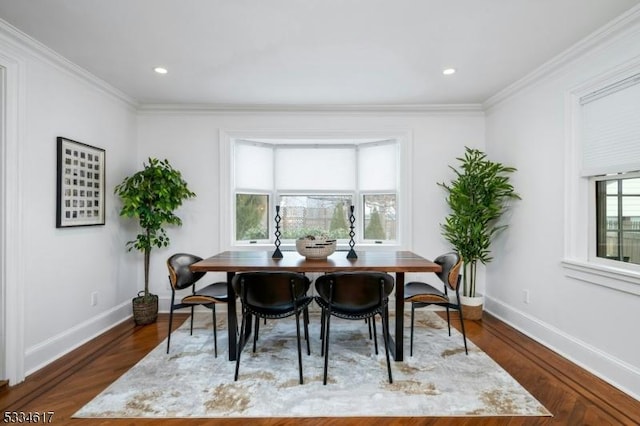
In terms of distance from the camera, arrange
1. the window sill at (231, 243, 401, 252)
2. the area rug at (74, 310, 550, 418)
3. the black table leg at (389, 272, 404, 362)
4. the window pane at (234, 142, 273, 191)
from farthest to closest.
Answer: the window pane at (234, 142, 273, 191)
the window sill at (231, 243, 401, 252)
the black table leg at (389, 272, 404, 362)
the area rug at (74, 310, 550, 418)

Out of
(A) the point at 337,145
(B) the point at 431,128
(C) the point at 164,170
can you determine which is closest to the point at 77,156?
(C) the point at 164,170

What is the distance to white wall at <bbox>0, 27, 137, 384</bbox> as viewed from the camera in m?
2.47

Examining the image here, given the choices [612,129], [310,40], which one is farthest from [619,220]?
[310,40]

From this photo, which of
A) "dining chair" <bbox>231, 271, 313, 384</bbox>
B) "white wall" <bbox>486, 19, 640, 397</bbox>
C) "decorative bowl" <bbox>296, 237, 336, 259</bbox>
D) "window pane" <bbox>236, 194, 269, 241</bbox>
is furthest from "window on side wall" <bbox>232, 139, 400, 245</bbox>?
"dining chair" <bbox>231, 271, 313, 384</bbox>

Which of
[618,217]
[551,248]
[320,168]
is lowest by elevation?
[551,248]

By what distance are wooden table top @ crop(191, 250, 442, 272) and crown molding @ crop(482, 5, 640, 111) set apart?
212 centimetres

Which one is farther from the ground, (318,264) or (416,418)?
(318,264)

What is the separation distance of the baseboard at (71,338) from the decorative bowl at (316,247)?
2293mm

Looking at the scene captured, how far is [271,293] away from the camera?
240 centimetres

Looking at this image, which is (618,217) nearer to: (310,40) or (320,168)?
(310,40)

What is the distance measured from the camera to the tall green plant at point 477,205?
3545 mm

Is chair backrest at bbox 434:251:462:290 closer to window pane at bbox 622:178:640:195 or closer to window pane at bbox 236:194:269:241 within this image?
window pane at bbox 622:178:640:195

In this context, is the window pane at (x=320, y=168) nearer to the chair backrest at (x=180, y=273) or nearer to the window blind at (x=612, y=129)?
the chair backrest at (x=180, y=273)

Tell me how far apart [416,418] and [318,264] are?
1.28 metres
